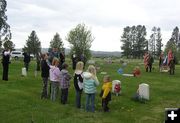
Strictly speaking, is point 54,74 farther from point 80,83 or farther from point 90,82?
point 90,82

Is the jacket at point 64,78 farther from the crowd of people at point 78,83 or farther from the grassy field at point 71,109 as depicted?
the grassy field at point 71,109

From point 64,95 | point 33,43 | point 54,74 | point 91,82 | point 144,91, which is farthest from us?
point 33,43

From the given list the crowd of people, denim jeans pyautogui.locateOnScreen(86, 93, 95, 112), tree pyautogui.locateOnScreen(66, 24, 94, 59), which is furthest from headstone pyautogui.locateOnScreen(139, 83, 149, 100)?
tree pyautogui.locateOnScreen(66, 24, 94, 59)

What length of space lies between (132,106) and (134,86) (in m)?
7.16

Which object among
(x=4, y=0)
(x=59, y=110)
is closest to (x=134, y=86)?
(x=59, y=110)

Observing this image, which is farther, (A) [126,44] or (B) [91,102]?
(A) [126,44]

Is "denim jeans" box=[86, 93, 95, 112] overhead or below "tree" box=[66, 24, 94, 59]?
below

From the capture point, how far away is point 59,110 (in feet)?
51.7

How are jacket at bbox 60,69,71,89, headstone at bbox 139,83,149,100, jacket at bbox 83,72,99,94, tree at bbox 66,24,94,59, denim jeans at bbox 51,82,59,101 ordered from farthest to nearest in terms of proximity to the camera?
1. tree at bbox 66,24,94,59
2. headstone at bbox 139,83,149,100
3. denim jeans at bbox 51,82,59,101
4. jacket at bbox 60,69,71,89
5. jacket at bbox 83,72,99,94

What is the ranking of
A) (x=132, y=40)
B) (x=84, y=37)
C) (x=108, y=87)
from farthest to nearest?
1. (x=132, y=40)
2. (x=84, y=37)
3. (x=108, y=87)

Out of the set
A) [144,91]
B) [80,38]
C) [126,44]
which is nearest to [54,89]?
[144,91]

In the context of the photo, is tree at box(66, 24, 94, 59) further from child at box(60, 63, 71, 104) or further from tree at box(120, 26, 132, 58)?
tree at box(120, 26, 132, 58)

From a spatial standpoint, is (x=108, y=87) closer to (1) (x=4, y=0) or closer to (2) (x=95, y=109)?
(2) (x=95, y=109)

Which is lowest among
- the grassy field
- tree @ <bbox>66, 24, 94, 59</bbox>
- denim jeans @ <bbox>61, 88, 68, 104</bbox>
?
the grassy field
